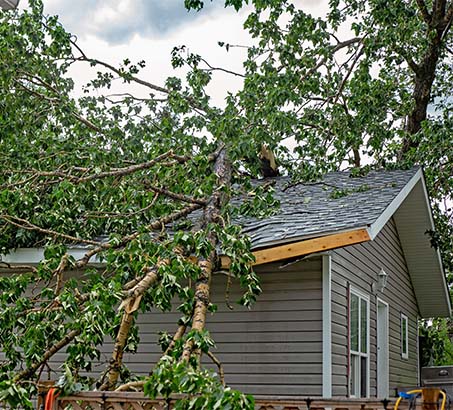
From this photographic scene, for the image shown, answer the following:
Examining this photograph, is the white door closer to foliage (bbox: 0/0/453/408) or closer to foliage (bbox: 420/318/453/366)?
foliage (bbox: 0/0/453/408)

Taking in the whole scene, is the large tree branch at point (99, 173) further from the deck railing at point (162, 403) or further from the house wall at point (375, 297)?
the deck railing at point (162, 403)

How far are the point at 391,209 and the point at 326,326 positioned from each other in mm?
1821

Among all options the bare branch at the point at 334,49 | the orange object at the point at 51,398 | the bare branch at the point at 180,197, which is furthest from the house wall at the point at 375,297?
the orange object at the point at 51,398

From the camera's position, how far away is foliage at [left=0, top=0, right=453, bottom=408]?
583cm

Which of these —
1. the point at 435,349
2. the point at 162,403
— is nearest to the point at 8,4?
the point at 162,403

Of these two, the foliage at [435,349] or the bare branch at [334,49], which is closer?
the bare branch at [334,49]

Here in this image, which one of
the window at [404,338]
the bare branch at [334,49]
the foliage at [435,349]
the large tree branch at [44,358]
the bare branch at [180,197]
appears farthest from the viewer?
the foliage at [435,349]

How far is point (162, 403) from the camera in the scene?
186 inches

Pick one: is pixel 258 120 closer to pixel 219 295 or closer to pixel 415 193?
pixel 219 295

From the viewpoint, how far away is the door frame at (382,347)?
992 centimetres

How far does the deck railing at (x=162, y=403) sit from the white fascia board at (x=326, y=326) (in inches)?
86.0

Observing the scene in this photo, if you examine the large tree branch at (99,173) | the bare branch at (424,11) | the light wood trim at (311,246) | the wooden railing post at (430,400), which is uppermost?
the bare branch at (424,11)

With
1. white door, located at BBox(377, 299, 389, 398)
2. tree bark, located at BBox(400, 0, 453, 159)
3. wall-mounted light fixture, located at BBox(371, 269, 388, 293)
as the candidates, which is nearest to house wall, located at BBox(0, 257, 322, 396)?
wall-mounted light fixture, located at BBox(371, 269, 388, 293)

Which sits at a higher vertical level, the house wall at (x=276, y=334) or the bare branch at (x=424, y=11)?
the bare branch at (x=424, y=11)
